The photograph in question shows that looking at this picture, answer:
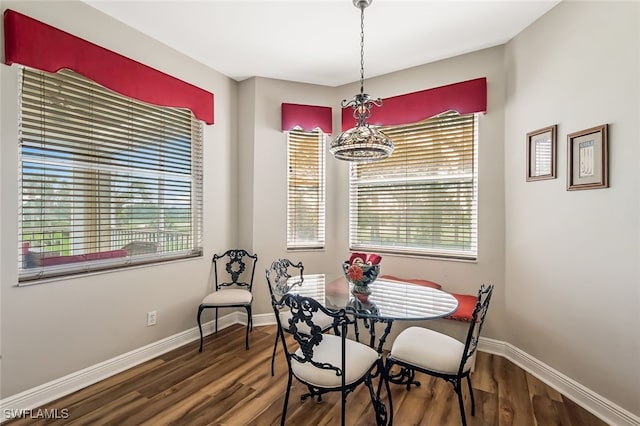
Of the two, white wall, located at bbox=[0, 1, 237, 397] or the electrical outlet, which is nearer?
white wall, located at bbox=[0, 1, 237, 397]

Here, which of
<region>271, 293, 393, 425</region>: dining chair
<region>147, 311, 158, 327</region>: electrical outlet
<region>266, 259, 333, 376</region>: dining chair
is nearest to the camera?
<region>271, 293, 393, 425</region>: dining chair

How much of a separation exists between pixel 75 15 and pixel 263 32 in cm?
133

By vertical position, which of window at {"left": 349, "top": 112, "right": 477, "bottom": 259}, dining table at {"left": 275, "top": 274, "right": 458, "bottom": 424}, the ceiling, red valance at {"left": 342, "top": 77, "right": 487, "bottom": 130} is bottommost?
dining table at {"left": 275, "top": 274, "right": 458, "bottom": 424}

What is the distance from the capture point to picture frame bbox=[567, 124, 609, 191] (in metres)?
1.81

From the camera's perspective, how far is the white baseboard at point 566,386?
5.78 ft

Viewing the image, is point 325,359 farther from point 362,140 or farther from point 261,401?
point 362,140

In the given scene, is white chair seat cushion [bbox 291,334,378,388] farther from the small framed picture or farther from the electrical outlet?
the small framed picture

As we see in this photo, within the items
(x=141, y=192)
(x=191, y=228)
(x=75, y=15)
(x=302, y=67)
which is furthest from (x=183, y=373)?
(x=302, y=67)

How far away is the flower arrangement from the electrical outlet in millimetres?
1791

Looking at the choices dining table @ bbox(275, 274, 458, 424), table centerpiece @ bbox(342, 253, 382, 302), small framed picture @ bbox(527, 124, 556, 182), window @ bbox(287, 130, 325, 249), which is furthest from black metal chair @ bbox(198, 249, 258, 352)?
small framed picture @ bbox(527, 124, 556, 182)

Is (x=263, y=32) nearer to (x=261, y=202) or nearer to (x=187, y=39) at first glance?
(x=187, y=39)

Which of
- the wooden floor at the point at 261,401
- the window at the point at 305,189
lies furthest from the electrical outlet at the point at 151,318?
the window at the point at 305,189

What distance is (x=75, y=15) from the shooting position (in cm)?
207

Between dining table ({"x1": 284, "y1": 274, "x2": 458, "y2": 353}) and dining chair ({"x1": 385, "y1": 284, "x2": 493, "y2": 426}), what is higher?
dining table ({"x1": 284, "y1": 274, "x2": 458, "y2": 353})
